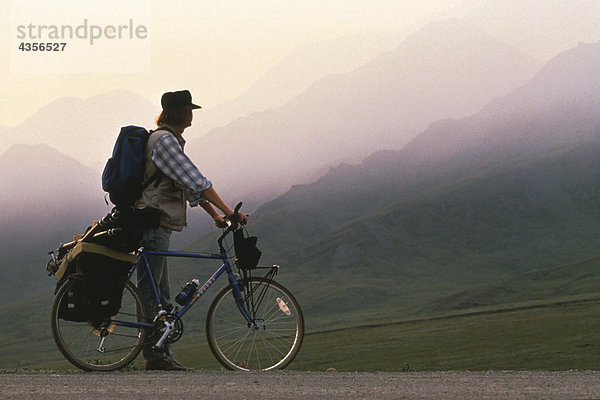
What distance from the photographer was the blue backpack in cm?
852

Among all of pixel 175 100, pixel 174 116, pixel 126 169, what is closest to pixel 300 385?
pixel 126 169

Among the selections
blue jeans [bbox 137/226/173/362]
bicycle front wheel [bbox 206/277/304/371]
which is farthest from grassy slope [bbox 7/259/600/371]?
blue jeans [bbox 137/226/173/362]

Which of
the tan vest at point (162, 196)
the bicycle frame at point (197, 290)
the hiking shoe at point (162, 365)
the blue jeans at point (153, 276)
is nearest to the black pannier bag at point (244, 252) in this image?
the bicycle frame at point (197, 290)

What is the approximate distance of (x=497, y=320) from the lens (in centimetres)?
16062

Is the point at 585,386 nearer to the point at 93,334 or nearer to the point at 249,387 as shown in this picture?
the point at 249,387

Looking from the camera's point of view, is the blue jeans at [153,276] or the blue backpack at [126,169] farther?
the blue jeans at [153,276]

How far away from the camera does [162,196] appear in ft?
28.6

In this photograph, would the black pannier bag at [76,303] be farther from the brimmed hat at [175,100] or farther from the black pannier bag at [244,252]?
the brimmed hat at [175,100]

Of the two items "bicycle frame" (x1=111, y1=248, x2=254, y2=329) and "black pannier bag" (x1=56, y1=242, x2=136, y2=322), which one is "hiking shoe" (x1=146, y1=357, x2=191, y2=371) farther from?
"black pannier bag" (x1=56, y1=242, x2=136, y2=322)

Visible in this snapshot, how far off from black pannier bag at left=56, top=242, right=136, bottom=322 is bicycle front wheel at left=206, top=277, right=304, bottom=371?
41.4 inches

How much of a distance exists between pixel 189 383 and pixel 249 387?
0.62m

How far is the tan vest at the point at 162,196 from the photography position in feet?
28.5

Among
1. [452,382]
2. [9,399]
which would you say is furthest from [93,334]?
[452,382]

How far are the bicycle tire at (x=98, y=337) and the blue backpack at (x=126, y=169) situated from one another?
3.23ft
